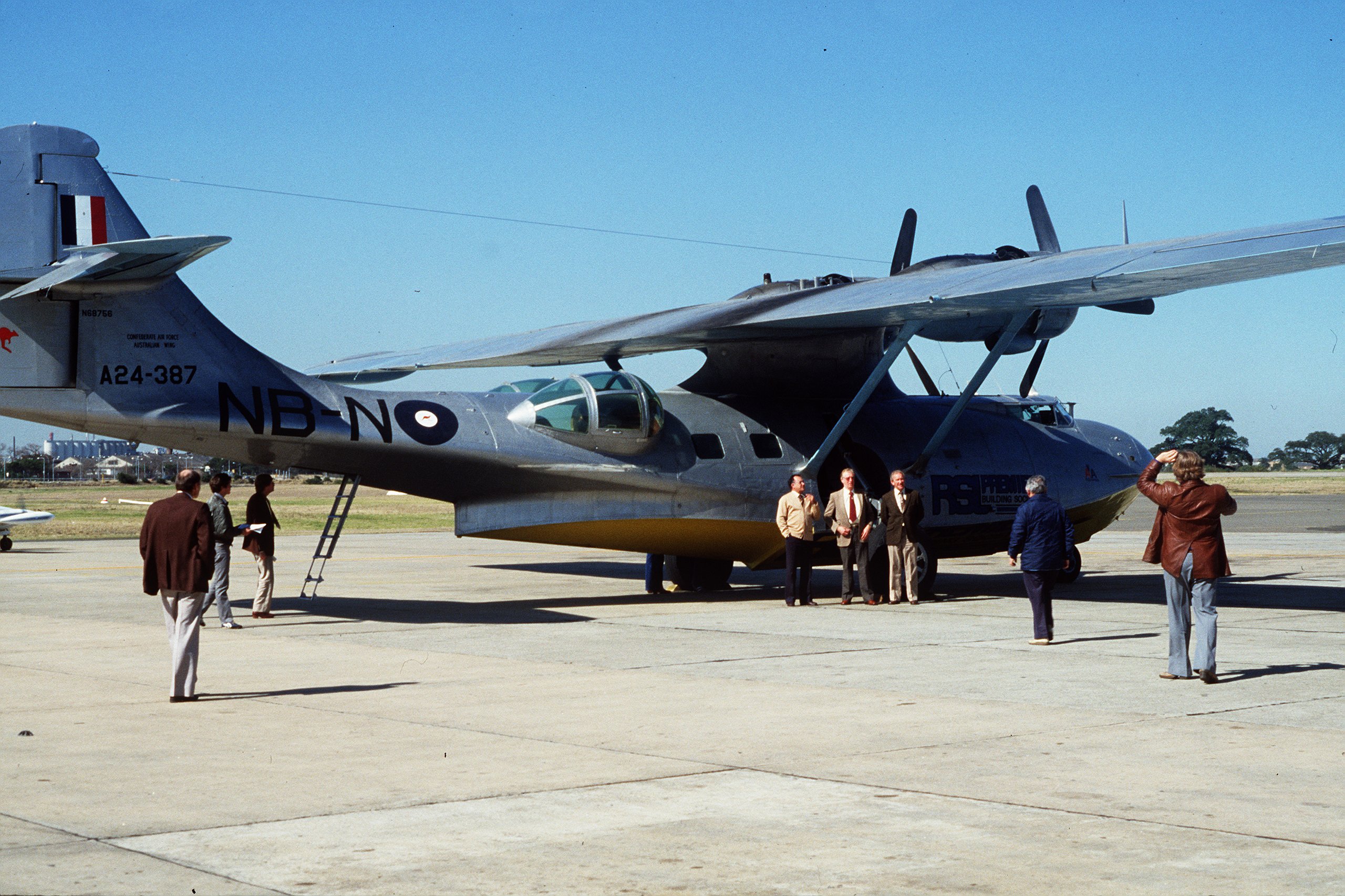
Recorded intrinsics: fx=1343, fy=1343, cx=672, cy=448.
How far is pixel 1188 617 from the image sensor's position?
11766 mm

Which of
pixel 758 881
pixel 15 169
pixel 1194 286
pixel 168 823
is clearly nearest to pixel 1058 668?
pixel 1194 286

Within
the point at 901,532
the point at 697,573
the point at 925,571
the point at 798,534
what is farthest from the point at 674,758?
the point at 697,573

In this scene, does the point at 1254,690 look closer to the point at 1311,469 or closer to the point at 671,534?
the point at 671,534

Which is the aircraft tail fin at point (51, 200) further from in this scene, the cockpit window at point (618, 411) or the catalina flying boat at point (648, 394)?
the cockpit window at point (618, 411)

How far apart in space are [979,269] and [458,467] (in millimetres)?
7816

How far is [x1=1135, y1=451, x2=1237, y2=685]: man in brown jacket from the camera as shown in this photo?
11.5 meters

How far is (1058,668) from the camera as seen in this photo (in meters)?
12.6

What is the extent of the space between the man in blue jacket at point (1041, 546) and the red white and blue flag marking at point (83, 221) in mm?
11349

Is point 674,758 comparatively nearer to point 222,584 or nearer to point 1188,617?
Answer: point 1188,617

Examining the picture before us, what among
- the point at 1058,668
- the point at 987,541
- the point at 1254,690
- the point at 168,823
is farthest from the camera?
the point at 987,541

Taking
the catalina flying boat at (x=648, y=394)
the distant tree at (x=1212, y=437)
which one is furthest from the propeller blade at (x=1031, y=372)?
the distant tree at (x=1212, y=437)

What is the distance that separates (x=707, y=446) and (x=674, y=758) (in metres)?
11.6

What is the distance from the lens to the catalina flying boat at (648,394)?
15.8 m

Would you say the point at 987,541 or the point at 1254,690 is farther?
the point at 987,541
